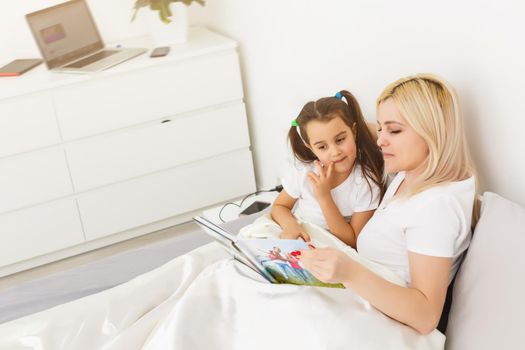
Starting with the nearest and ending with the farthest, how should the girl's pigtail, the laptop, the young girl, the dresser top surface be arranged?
the young girl → the girl's pigtail → the dresser top surface → the laptop

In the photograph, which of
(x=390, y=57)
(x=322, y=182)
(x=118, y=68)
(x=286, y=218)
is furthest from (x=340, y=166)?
(x=118, y=68)

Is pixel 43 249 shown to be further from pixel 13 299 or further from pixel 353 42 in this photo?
pixel 353 42

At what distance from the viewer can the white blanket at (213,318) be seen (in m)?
1.32

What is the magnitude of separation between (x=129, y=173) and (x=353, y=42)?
1.37 meters

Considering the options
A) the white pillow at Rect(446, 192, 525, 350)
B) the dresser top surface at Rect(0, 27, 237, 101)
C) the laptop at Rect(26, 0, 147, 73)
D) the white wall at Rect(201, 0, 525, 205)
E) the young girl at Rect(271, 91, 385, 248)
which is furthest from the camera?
the laptop at Rect(26, 0, 147, 73)

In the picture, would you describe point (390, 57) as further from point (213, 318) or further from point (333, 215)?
point (213, 318)

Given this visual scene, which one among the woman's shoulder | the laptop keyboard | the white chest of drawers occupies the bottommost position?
the white chest of drawers

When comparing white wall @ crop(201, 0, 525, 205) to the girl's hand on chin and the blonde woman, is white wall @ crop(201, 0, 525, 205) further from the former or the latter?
the girl's hand on chin

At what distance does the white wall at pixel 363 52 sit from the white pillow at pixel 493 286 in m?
0.16

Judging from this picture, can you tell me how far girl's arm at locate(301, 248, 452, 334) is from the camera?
132 cm

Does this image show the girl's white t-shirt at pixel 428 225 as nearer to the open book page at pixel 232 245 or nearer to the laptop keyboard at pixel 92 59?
the open book page at pixel 232 245

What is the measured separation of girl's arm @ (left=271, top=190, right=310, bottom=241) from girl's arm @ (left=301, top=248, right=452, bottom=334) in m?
0.48

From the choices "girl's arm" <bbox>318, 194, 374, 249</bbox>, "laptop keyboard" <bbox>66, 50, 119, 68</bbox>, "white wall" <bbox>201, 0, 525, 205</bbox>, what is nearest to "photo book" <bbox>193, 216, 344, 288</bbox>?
"girl's arm" <bbox>318, 194, 374, 249</bbox>

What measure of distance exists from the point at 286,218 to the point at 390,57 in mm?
567
